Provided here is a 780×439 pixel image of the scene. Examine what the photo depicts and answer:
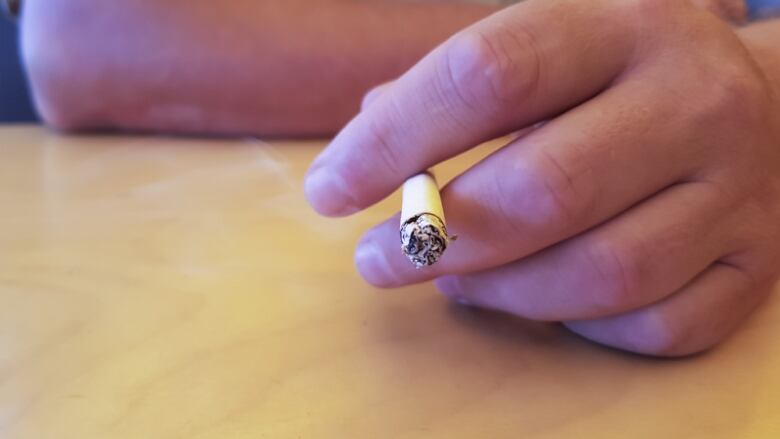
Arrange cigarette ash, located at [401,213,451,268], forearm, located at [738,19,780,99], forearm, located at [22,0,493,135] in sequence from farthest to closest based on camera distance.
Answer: forearm, located at [22,0,493,135] < forearm, located at [738,19,780,99] < cigarette ash, located at [401,213,451,268]

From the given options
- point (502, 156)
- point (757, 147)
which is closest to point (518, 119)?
point (502, 156)

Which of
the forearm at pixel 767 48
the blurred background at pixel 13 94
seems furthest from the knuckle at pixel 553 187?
the blurred background at pixel 13 94

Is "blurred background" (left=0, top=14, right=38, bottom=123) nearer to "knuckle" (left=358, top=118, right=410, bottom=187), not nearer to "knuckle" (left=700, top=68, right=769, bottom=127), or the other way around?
"knuckle" (left=358, top=118, right=410, bottom=187)

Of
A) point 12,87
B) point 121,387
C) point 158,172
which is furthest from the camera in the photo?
point 12,87

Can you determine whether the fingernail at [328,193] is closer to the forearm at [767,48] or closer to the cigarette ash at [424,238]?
A: the cigarette ash at [424,238]

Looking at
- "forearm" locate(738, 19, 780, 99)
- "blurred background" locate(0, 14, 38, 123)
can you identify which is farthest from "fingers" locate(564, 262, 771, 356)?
"blurred background" locate(0, 14, 38, 123)

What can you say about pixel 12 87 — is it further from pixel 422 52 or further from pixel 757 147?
pixel 757 147

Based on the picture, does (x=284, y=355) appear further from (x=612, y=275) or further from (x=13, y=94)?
(x=13, y=94)
